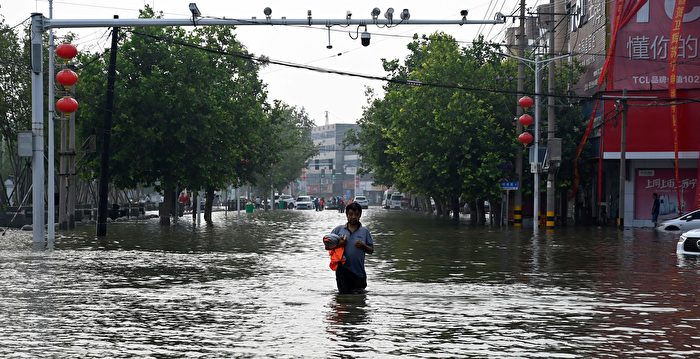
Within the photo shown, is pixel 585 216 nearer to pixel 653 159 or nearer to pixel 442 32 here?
pixel 653 159

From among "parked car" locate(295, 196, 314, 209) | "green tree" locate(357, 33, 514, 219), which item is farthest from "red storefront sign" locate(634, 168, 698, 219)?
"parked car" locate(295, 196, 314, 209)

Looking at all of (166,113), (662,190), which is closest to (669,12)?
(662,190)

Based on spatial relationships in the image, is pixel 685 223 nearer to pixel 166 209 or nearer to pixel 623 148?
pixel 623 148

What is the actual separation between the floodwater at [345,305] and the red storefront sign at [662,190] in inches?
1049

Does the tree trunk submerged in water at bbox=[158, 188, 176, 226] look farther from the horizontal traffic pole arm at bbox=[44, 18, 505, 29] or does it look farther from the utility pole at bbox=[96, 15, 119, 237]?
the horizontal traffic pole arm at bbox=[44, 18, 505, 29]

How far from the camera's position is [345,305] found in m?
15.9

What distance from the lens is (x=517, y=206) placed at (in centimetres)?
5197

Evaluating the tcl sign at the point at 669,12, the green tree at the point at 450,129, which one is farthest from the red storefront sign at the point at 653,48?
the green tree at the point at 450,129

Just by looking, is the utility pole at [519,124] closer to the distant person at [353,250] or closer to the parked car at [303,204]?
the distant person at [353,250]

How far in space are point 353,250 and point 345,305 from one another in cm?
126

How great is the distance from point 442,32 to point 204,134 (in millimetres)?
17682

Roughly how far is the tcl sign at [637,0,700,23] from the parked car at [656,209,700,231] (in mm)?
10691

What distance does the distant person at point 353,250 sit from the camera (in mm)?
16797

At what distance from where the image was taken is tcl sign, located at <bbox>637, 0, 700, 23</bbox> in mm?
52844
